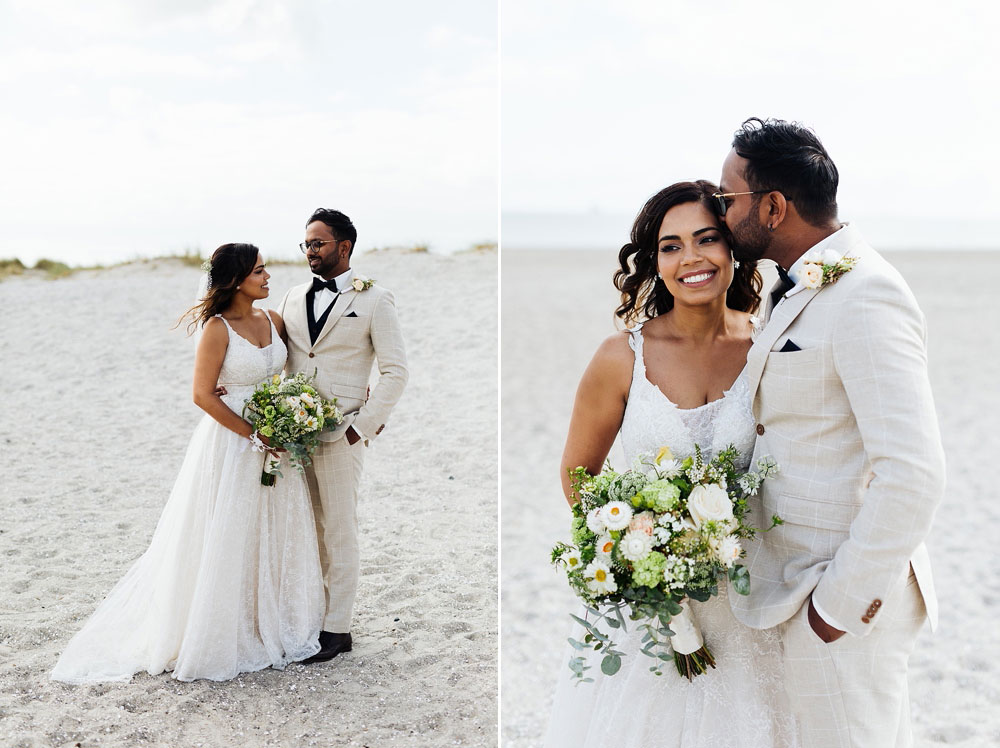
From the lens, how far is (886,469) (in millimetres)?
2508

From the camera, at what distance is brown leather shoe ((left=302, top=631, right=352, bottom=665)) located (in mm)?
5172

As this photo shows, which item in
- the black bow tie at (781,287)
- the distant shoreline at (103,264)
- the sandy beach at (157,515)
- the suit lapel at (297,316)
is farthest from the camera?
the distant shoreline at (103,264)

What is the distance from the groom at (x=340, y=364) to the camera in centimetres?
505

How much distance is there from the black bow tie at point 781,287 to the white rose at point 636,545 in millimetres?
901

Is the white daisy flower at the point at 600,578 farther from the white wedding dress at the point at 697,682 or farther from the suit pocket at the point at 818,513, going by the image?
the suit pocket at the point at 818,513

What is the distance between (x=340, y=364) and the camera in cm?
514

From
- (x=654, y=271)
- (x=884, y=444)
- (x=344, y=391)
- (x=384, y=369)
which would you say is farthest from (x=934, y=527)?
(x=884, y=444)

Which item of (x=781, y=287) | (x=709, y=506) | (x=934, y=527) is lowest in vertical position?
(x=934, y=527)

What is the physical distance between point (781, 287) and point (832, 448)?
0.57 m

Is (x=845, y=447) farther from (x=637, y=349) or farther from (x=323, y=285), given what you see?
(x=323, y=285)

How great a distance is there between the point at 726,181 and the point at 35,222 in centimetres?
3113

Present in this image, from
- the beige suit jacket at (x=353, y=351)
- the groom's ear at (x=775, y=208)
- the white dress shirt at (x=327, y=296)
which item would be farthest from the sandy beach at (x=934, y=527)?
the white dress shirt at (x=327, y=296)

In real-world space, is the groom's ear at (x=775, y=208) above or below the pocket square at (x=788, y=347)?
above

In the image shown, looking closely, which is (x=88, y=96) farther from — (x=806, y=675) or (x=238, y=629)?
(x=806, y=675)
